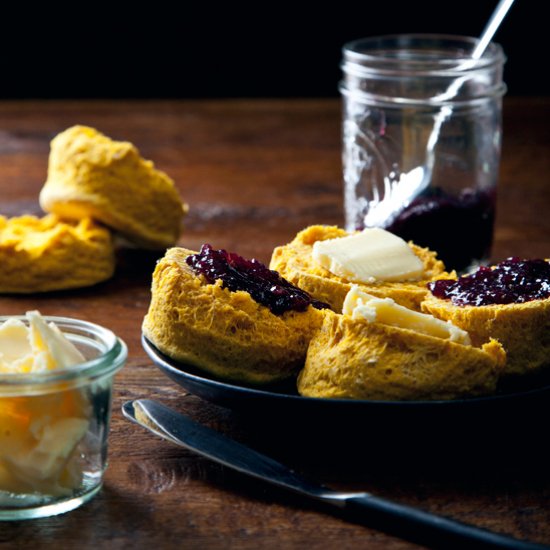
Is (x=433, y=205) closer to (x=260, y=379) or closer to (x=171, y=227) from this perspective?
(x=171, y=227)

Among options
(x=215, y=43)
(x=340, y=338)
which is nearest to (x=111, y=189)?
(x=340, y=338)

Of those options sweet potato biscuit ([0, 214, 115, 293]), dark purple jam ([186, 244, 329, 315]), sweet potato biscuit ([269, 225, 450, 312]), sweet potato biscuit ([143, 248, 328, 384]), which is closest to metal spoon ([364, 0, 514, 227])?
sweet potato biscuit ([269, 225, 450, 312])

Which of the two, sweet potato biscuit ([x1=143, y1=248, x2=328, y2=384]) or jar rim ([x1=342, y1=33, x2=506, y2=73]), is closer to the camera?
sweet potato biscuit ([x1=143, y1=248, x2=328, y2=384])

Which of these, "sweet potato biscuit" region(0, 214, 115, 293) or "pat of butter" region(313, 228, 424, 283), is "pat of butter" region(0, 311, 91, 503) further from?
"sweet potato biscuit" region(0, 214, 115, 293)

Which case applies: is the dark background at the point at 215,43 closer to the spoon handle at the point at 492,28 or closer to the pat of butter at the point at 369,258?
the spoon handle at the point at 492,28

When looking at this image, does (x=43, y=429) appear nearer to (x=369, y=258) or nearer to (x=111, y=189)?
(x=369, y=258)

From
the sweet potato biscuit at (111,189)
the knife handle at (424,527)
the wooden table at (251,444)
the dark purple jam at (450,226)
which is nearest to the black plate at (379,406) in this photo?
the wooden table at (251,444)

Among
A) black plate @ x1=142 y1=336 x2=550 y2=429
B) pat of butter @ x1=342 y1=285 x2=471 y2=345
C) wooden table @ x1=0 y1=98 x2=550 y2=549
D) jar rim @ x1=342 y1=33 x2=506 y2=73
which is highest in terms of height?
Result: jar rim @ x1=342 y1=33 x2=506 y2=73
